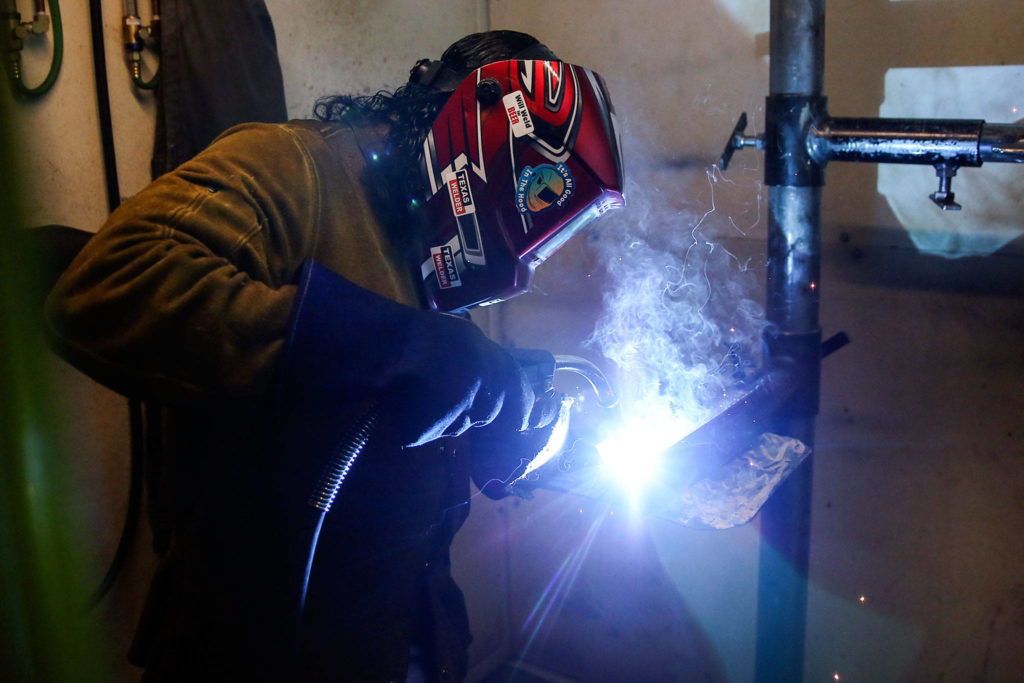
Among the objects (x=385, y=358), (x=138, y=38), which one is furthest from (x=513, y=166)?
(x=138, y=38)

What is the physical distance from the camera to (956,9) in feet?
6.58

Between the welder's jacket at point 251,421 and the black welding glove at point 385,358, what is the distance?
3 centimetres

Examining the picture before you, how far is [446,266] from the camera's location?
1.53 metres

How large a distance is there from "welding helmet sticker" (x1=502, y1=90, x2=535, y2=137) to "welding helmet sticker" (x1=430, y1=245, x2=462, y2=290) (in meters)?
0.27

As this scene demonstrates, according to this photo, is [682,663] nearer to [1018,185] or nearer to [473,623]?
[473,623]

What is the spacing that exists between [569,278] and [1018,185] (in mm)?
1435

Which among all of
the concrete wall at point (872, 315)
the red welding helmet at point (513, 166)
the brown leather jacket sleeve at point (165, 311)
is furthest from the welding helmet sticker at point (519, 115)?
the concrete wall at point (872, 315)

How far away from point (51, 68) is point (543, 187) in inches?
46.8

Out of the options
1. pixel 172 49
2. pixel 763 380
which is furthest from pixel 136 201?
pixel 763 380

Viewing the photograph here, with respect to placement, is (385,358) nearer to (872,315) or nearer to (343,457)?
(343,457)

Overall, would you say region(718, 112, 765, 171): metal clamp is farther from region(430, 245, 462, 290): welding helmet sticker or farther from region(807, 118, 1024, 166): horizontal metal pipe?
region(430, 245, 462, 290): welding helmet sticker

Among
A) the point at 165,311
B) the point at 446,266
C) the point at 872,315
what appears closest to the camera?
the point at 165,311

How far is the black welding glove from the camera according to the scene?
101 cm

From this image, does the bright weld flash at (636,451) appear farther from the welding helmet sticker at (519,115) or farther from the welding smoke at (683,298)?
the welding helmet sticker at (519,115)
